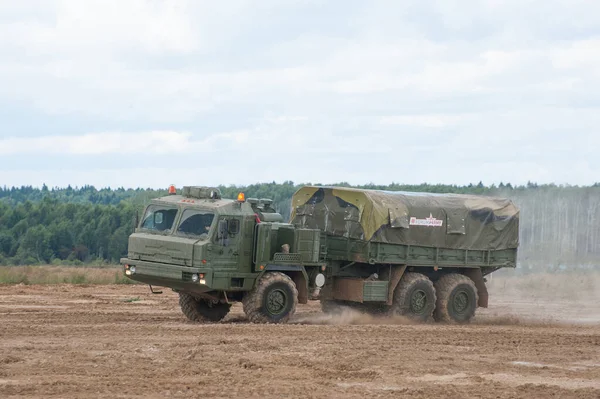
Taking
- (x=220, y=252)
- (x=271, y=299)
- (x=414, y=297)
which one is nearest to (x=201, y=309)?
(x=271, y=299)

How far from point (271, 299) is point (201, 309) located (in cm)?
177

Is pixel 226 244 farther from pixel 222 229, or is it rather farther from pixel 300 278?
pixel 300 278

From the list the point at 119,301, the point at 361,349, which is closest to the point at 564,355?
the point at 361,349

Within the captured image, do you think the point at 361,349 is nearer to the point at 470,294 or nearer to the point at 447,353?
the point at 447,353

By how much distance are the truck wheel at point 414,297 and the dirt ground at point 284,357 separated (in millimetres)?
358

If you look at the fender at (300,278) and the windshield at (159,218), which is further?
the fender at (300,278)

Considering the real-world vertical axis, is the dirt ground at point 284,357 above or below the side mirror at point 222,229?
below

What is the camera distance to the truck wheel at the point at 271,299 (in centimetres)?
2116

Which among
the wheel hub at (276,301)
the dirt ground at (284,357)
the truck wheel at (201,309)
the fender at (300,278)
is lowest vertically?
the dirt ground at (284,357)

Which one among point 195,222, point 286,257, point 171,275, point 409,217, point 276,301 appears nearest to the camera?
point 171,275

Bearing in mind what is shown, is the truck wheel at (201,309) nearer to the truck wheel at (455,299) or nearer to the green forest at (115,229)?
the truck wheel at (455,299)

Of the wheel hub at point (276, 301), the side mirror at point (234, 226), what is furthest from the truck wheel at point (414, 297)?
the side mirror at point (234, 226)

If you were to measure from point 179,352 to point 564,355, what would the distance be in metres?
6.64

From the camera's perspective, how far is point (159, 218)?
21.3 metres
